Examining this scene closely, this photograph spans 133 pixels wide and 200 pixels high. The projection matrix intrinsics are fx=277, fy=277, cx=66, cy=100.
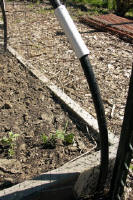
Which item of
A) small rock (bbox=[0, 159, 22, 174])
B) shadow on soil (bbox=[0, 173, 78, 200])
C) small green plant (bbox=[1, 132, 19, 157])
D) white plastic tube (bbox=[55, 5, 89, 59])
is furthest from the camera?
small green plant (bbox=[1, 132, 19, 157])

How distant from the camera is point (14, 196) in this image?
1558 mm

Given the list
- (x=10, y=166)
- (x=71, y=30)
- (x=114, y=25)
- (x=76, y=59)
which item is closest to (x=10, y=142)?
(x=10, y=166)

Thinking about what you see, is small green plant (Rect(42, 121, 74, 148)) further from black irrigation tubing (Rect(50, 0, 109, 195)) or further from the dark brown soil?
black irrigation tubing (Rect(50, 0, 109, 195))

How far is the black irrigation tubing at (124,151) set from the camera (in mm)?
1251

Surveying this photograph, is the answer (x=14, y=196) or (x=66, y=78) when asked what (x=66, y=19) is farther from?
(x=66, y=78)

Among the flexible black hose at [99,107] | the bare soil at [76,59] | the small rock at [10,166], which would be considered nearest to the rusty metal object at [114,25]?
the bare soil at [76,59]

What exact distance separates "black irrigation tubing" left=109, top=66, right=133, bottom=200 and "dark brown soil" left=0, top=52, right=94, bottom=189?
520 mm

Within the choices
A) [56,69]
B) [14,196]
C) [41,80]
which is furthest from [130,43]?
[14,196]

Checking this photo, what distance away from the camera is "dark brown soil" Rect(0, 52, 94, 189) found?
1.91 meters

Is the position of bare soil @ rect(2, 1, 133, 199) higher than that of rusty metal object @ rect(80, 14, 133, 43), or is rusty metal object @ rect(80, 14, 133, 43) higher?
rusty metal object @ rect(80, 14, 133, 43)

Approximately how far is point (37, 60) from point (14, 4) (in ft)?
11.9

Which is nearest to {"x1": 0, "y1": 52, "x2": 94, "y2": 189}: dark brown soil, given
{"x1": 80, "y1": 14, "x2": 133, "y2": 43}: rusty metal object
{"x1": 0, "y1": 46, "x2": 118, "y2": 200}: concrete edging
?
{"x1": 0, "y1": 46, "x2": 118, "y2": 200}: concrete edging

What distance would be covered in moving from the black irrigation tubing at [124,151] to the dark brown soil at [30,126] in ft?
1.70

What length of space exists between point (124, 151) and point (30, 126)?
112 centimetres
